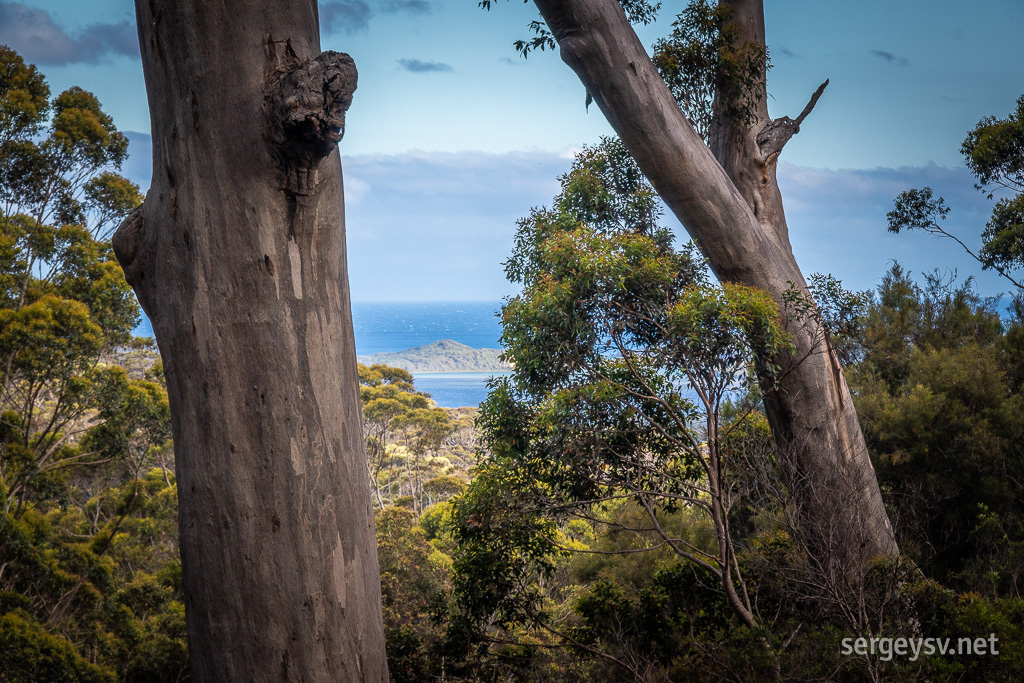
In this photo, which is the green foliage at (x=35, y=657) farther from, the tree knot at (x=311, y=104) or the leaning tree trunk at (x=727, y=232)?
the leaning tree trunk at (x=727, y=232)

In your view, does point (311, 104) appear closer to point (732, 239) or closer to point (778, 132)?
point (732, 239)

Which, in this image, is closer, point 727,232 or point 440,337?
point 727,232

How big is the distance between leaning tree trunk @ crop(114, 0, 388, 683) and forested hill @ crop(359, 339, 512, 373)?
25.9 metres

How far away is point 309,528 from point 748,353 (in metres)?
3.26

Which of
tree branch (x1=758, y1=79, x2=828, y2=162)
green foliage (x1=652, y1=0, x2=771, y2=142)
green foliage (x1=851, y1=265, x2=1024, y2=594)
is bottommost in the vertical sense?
green foliage (x1=851, y1=265, x2=1024, y2=594)

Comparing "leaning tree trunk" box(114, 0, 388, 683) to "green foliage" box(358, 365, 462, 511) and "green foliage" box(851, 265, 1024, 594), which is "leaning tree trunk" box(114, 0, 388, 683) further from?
"green foliage" box(358, 365, 462, 511)

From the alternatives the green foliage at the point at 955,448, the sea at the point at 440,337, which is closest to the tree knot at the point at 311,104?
the green foliage at the point at 955,448

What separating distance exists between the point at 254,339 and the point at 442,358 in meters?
28.9

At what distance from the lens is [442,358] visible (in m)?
30.2

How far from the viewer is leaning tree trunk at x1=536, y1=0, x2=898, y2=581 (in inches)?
195

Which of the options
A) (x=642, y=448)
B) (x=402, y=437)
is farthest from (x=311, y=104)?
(x=402, y=437)

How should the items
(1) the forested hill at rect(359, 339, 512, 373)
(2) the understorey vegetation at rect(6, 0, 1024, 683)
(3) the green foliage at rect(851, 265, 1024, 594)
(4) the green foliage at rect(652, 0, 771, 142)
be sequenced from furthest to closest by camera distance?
(1) the forested hill at rect(359, 339, 512, 373) → (3) the green foliage at rect(851, 265, 1024, 594) → (4) the green foliage at rect(652, 0, 771, 142) → (2) the understorey vegetation at rect(6, 0, 1024, 683)

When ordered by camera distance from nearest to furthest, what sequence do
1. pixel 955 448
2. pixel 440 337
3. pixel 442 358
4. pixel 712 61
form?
pixel 712 61
pixel 955 448
pixel 442 358
pixel 440 337

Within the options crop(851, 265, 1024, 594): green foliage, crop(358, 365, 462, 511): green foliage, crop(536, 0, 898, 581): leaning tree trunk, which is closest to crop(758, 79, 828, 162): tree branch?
crop(536, 0, 898, 581): leaning tree trunk
